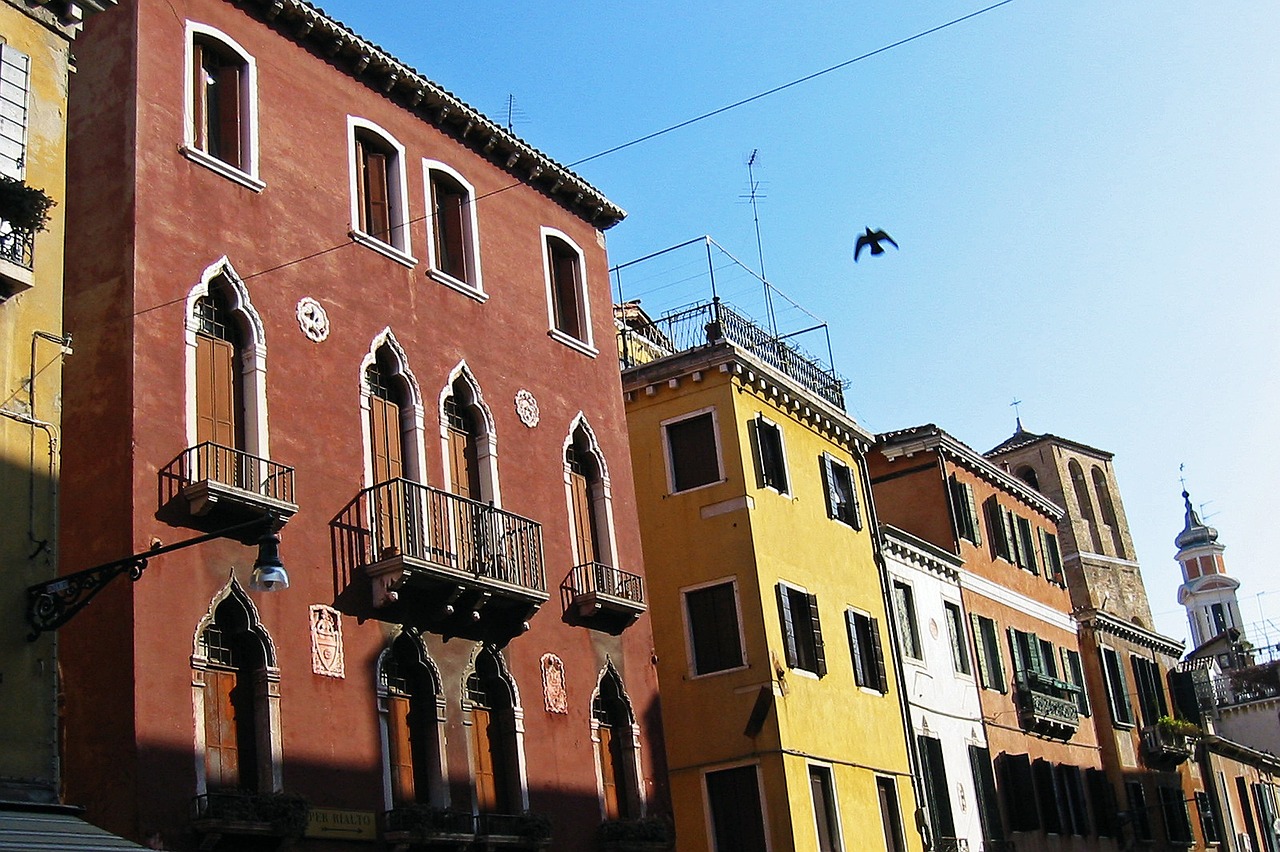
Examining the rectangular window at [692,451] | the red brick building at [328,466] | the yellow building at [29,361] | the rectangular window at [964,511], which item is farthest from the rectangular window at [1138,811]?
the yellow building at [29,361]

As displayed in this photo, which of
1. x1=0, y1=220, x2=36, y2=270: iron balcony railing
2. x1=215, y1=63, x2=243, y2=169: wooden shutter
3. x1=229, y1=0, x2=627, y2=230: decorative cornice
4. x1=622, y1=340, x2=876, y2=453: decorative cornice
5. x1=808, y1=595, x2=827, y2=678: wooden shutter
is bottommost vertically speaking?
x1=808, y1=595, x2=827, y2=678: wooden shutter

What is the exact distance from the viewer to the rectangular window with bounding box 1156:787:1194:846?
39.9 meters

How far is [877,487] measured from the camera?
35.5 m

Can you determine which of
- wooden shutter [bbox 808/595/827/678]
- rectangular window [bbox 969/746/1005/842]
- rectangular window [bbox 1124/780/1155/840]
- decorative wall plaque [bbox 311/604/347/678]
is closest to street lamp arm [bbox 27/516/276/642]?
Answer: decorative wall plaque [bbox 311/604/347/678]

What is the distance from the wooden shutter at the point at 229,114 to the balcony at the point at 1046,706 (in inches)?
862

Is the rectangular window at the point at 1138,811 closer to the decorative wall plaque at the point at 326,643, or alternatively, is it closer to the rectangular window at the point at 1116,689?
the rectangular window at the point at 1116,689

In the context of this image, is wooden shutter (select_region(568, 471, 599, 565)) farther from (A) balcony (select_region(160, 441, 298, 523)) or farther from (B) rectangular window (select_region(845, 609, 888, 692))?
(B) rectangular window (select_region(845, 609, 888, 692))

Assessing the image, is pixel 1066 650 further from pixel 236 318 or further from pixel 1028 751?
pixel 236 318

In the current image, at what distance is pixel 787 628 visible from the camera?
2580 cm

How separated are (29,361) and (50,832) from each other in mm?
4252

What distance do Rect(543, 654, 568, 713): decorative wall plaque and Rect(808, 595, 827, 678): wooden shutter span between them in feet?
22.0

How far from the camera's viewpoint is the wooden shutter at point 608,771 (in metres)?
21.2

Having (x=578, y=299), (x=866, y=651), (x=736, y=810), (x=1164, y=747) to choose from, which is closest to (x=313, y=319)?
(x=578, y=299)

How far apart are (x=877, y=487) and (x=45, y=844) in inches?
1003
